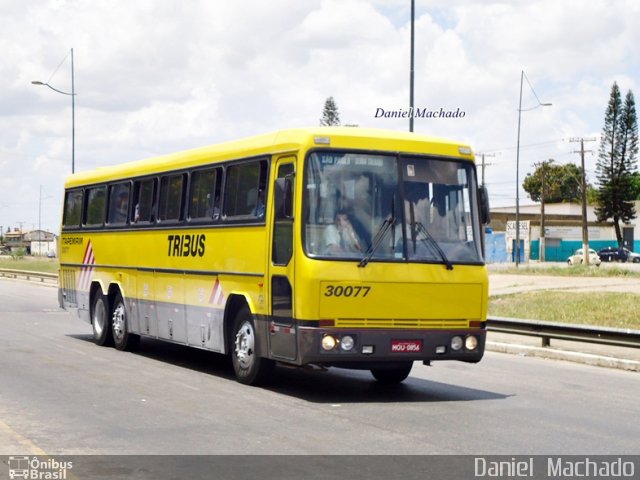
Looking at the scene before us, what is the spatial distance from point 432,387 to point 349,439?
4.55 m

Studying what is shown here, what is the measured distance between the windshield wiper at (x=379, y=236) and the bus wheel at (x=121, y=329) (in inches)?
276

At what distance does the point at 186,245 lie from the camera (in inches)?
641

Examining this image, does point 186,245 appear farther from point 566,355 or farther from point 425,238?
point 566,355

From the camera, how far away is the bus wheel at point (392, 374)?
1445 centimetres

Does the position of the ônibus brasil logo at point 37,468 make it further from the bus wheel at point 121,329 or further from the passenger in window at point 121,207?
the passenger in window at point 121,207

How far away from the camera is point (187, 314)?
1617 cm

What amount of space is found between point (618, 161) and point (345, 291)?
93.3m

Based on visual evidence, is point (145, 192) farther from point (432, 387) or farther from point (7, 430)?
point (7, 430)

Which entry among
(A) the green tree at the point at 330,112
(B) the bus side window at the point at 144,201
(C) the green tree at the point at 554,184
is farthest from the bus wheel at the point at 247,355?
(C) the green tree at the point at 554,184

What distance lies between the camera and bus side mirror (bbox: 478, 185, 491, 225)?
44.4 ft

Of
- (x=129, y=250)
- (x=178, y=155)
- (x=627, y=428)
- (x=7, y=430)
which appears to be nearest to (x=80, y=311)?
(x=129, y=250)

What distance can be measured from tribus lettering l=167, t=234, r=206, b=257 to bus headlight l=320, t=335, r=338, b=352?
3.60 meters

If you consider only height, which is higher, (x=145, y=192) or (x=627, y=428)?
(x=145, y=192)

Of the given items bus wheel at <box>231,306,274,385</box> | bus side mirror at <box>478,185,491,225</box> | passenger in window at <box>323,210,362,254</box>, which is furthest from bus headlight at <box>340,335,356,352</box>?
bus side mirror at <box>478,185,491,225</box>
